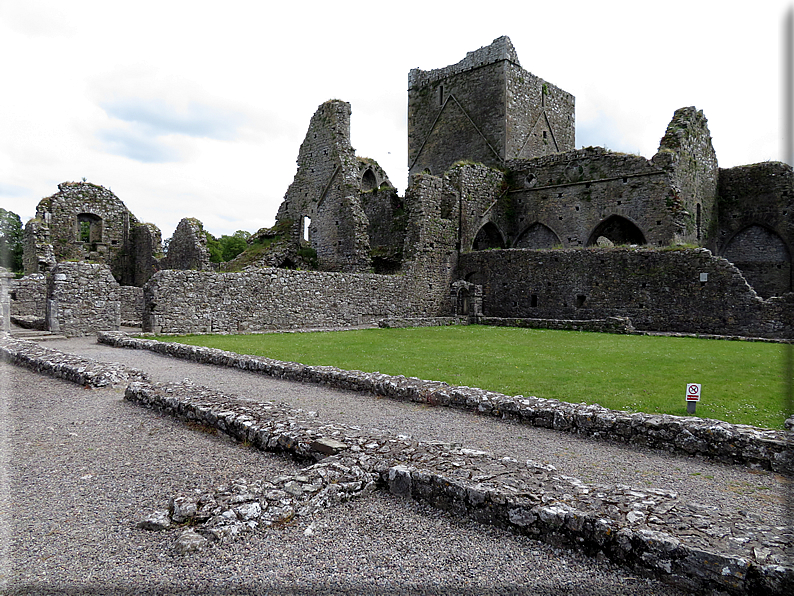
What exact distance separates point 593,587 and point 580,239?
24497 millimetres

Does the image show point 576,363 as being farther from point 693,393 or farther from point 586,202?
point 586,202

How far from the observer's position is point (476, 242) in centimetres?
2778

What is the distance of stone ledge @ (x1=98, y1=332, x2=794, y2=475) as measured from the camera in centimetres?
458

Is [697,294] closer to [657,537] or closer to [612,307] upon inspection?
[612,307]

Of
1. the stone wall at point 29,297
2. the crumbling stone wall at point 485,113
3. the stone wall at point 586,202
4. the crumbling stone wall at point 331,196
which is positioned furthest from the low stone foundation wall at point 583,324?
the stone wall at point 29,297

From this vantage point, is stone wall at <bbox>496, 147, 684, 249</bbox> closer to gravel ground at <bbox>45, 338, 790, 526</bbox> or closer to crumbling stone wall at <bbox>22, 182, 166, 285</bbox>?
crumbling stone wall at <bbox>22, 182, 166, 285</bbox>

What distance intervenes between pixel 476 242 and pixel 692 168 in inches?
420

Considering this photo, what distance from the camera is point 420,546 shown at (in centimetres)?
310

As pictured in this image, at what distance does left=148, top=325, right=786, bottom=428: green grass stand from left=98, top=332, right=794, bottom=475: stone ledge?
2.61ft

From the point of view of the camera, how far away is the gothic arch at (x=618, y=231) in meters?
24.3

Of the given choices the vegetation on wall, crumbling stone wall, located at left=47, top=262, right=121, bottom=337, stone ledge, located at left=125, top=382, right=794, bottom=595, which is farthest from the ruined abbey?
the vegetation on wall

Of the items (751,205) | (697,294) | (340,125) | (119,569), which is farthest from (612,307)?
(119,569)

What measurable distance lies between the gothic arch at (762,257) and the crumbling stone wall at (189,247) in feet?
84.8

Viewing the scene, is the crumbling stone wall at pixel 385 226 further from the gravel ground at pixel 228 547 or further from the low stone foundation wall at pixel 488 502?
the gravel ground at pixel 228 547
